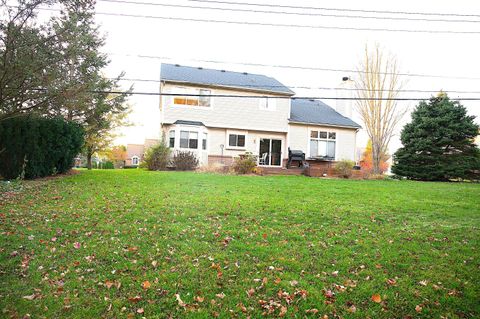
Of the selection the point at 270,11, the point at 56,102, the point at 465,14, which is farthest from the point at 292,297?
the point at 56,102

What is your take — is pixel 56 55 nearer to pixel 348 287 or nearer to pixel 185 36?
pixel 185 36

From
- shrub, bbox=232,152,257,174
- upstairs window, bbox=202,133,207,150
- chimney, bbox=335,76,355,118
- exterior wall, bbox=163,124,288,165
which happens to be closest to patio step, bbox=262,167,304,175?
shrub, bbox=232,152,257,174

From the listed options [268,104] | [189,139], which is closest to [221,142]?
[189,139]

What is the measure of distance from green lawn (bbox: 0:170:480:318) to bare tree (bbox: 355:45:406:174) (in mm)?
16374

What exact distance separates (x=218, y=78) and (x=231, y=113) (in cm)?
288

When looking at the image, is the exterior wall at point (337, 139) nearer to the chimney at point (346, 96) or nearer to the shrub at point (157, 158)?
the chimney at point (346, 96)

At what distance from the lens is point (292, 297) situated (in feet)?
12.4

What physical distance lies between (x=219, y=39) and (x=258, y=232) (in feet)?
32.8

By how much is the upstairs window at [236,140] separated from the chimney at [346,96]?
9.32m

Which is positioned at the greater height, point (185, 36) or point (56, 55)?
point (185, 36)

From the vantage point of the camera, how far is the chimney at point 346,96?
2377 centimetres

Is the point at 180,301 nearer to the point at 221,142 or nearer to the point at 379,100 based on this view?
the point at 221,142

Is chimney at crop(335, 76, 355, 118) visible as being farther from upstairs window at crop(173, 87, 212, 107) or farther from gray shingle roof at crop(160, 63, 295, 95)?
upstairs window at crop(173, 87, 212, 107)

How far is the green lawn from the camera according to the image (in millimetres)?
3596
